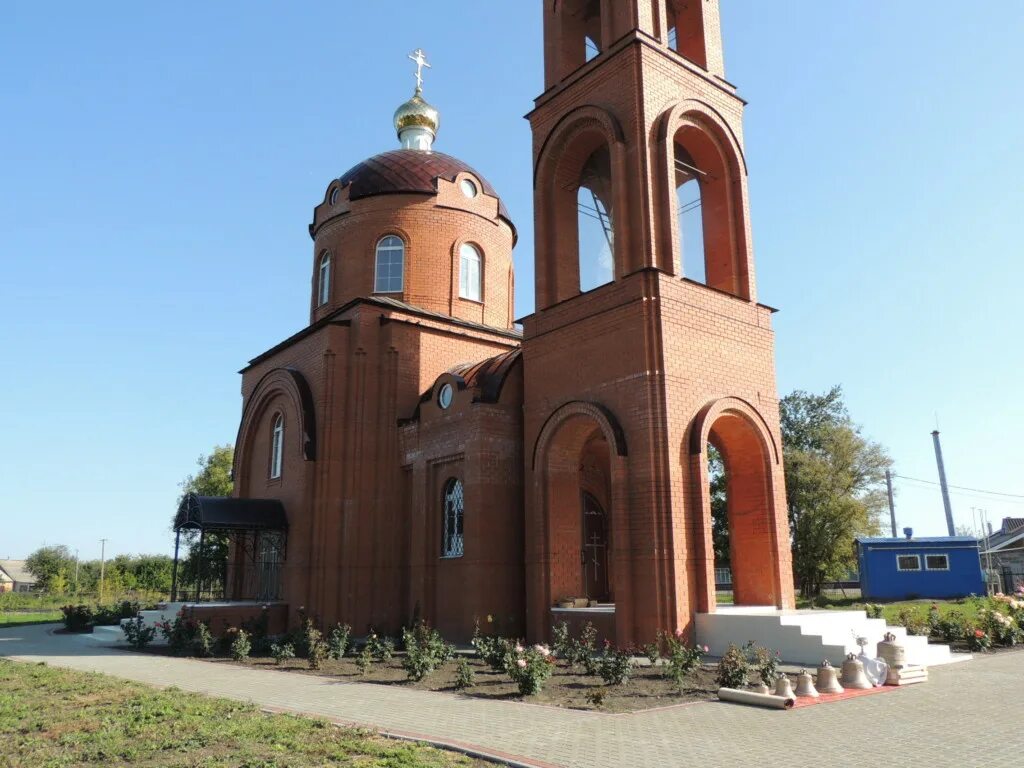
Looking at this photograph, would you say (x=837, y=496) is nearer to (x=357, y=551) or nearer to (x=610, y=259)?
(x=610, y=259)

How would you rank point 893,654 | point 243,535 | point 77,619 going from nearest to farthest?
point 893,654
point 243,535
point 77,619

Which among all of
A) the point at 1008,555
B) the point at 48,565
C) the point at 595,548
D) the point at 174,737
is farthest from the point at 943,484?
the point at 48,565

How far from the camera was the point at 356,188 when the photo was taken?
18.2 meters

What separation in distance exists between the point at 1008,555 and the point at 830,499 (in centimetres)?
1932

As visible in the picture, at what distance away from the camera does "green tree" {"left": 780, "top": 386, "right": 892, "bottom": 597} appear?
25.7 meters

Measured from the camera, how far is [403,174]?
59.9ft

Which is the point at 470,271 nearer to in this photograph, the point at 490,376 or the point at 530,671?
the point at 490,376

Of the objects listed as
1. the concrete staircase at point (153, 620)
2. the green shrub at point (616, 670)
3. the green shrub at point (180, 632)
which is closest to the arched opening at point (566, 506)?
the green shrub at point (616, 670)

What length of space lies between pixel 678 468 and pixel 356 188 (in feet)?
36.2

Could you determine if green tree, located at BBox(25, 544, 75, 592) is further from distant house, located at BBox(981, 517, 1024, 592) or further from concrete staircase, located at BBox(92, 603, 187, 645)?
distant house, located at BBox(981, 517, 1024, 592)

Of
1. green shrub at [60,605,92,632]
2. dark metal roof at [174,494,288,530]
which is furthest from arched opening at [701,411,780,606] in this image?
green shrub at [60,605,92,632]

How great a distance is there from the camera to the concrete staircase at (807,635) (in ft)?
30.5

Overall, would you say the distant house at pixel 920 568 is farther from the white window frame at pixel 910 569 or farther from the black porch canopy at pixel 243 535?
the black porch canopy at pixel 243 535

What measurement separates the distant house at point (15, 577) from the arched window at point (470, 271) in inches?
2483
